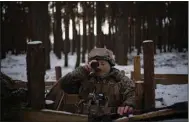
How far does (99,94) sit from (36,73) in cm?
29

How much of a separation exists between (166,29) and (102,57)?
631 millimetres

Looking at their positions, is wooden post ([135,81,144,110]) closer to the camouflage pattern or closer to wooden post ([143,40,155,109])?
wooden post ([143,40,155,109])

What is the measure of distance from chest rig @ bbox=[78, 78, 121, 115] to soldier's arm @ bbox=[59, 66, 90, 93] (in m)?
0.03

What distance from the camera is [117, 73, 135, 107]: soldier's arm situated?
1.26 metres

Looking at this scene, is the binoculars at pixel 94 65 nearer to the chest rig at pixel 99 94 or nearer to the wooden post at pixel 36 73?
the chest rig at pixel 99 94

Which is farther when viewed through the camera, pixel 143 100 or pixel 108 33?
pixel 108 33

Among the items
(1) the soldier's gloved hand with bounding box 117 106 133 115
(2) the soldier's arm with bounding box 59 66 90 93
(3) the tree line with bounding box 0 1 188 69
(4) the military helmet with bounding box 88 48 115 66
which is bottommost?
(1) the soldier's gloved hand with bounding box 117 106 133 115

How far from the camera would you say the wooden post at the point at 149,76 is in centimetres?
173

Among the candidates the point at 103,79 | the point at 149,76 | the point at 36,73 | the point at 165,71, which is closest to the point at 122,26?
the point at 165,71

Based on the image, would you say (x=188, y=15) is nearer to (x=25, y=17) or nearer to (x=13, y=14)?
(x=13, y=14)

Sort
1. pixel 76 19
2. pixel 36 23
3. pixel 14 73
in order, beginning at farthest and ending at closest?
pixel 76 19
pixel 36 23
pixel 14 73

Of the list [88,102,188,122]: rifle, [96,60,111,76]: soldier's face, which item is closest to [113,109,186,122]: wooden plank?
[88,102,188,122]: rifle

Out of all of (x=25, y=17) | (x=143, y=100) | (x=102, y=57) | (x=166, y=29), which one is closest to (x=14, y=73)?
(x=25, y=17)

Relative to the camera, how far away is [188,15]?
1.37m
